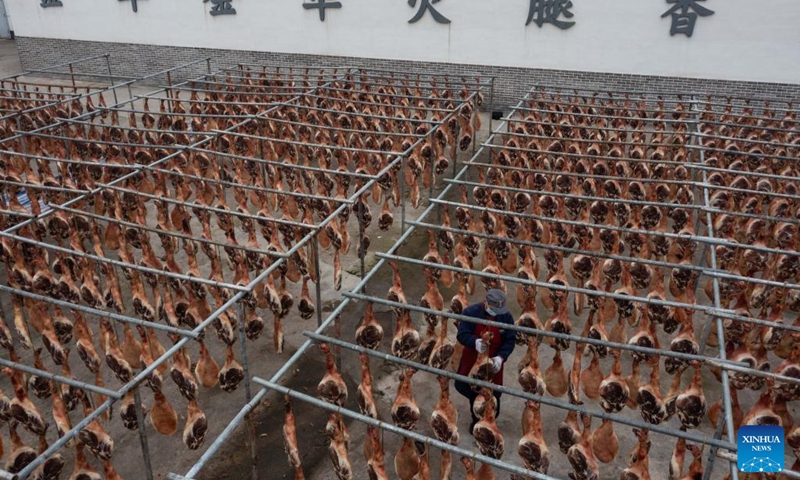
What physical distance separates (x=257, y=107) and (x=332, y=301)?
6.07 meters

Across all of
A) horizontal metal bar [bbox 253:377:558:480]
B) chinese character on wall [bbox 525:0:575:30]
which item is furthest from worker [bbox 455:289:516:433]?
chinese character on wall [bbox 525:0:575:30]

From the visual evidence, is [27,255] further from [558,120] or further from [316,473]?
[558,120]

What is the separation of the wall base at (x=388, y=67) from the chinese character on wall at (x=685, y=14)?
125 centimetres

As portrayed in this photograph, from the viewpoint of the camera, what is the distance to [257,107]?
1348 cm

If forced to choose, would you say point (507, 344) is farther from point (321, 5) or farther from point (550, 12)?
point (321, 5)

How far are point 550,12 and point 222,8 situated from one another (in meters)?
11.1

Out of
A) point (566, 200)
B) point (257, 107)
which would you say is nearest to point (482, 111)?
point (257, 107)

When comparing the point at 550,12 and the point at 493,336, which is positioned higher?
the point at 550,12

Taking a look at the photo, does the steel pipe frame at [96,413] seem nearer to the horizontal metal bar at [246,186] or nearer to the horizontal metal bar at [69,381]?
the horizontal metal bar at [69,381]

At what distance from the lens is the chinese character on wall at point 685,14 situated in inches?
609

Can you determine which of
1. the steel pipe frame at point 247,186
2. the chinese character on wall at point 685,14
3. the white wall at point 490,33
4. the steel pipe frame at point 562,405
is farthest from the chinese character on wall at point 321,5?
the steel pipe frame at point 562,405

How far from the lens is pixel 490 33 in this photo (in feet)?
58.4

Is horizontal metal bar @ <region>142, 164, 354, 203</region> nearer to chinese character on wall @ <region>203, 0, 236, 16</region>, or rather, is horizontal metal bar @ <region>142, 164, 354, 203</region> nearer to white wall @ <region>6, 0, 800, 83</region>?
white wall @ <region>6, 0, 800, 83</region>

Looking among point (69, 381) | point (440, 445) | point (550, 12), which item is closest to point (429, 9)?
point (550, 12)
